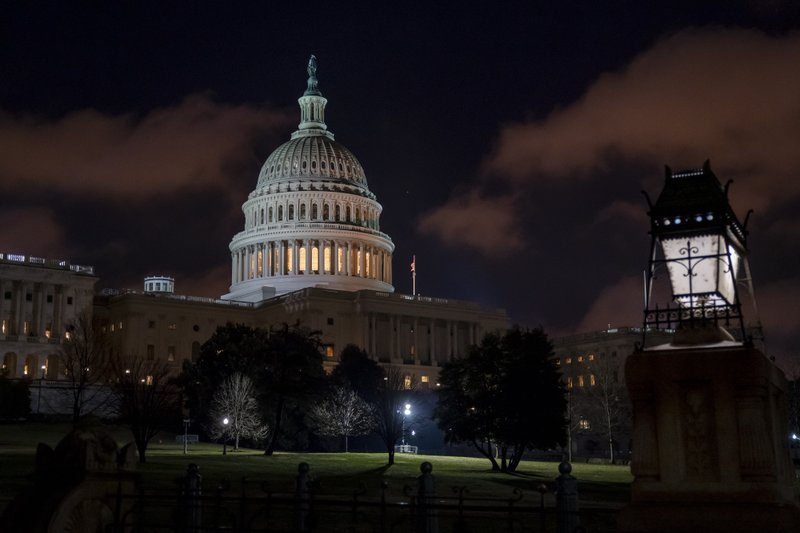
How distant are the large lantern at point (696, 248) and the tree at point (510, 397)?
4766cm

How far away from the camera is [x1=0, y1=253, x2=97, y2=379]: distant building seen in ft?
370

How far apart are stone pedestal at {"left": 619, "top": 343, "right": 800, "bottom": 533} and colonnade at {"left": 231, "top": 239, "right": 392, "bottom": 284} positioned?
13832 cm

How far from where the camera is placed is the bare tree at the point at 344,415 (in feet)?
231

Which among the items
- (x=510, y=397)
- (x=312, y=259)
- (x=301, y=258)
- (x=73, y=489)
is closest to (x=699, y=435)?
(x=73, y=489)

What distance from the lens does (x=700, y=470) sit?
8.45 metres

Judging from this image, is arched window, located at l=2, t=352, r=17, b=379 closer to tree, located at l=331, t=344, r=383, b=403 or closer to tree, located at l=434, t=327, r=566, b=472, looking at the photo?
tree, located at l=331, t=344, r=383, b=403

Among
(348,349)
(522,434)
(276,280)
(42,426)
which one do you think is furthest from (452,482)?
(276,280)

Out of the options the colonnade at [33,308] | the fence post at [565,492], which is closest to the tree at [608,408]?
the colonnade at [33,308]

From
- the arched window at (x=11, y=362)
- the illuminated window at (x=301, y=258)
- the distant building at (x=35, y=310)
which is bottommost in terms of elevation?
the arched window at (x=11, y=362)

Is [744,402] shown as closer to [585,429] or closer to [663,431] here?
[663,431]

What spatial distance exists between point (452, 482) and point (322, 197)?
11512 centimetres

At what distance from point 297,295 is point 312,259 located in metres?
19.2

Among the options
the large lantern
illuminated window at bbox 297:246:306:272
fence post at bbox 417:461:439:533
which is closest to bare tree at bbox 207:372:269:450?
fence post at bbox 417:461:439:533

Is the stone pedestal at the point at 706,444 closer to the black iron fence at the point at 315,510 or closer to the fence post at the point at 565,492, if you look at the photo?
the black iron fence at the point at 315,510
